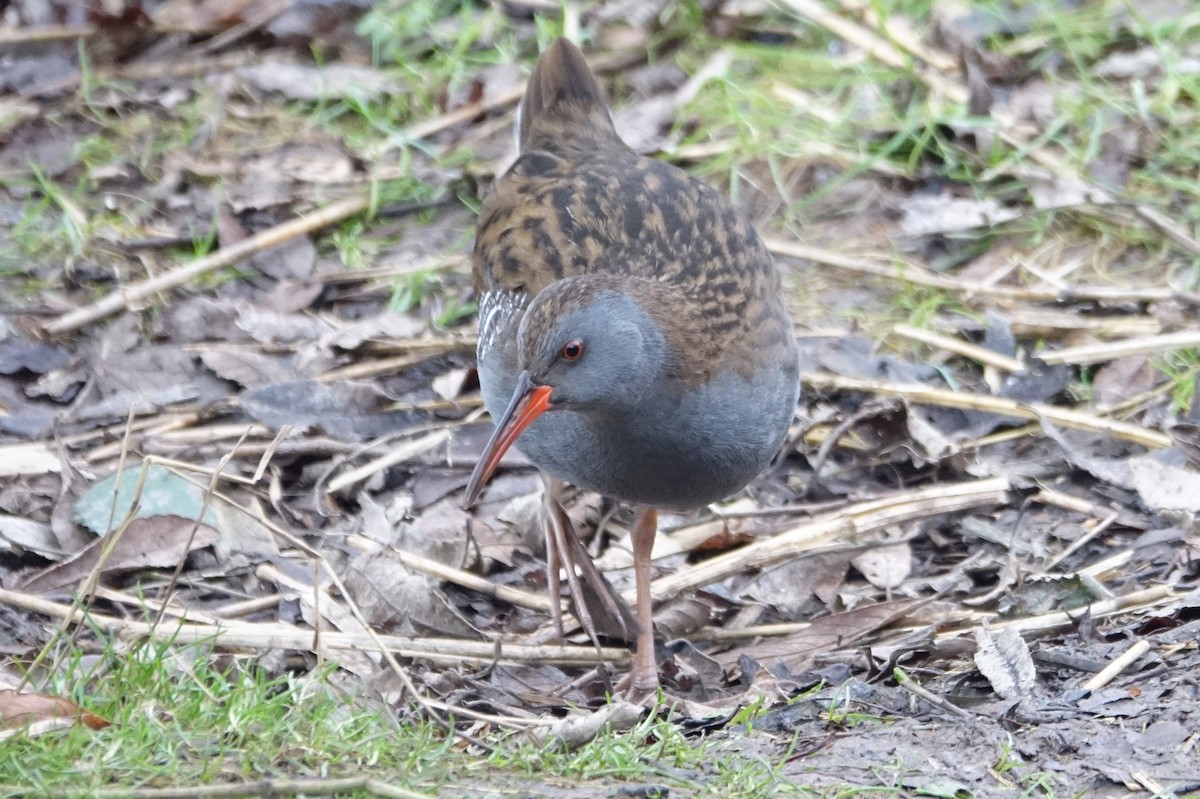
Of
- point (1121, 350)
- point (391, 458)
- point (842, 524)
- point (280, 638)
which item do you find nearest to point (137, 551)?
point (280, 638)

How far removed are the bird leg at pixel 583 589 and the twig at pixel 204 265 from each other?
2.03 metres

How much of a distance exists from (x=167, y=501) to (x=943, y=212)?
3.39 meters

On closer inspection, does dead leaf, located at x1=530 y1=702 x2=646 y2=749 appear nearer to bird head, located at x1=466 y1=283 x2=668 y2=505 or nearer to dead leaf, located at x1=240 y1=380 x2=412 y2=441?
bird head, located at x1=466 y1=283 x2=668 y2=505

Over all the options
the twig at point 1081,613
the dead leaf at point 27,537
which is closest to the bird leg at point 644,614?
the twig at point 1081,613

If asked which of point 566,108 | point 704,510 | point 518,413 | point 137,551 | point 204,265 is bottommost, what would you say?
point 704,510

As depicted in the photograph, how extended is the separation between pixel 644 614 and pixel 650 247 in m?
1.01

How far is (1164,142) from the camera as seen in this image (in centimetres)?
661

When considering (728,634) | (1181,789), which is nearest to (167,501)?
(728,634)

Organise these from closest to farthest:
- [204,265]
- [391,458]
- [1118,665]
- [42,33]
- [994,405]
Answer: [1118,665] < [391,458] < [994,405] < [204,265] < [42,33]

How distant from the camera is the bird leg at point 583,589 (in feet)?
14.6

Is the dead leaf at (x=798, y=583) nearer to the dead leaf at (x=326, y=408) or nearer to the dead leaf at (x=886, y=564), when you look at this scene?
the dead leaf at (x=886, y=564)

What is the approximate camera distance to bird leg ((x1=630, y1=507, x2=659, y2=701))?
4.30 m

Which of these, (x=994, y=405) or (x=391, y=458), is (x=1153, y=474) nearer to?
(x=994, y=405)

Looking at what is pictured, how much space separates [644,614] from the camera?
4.38 meters
